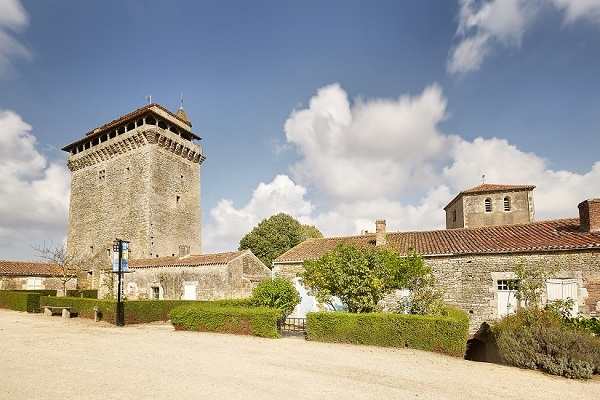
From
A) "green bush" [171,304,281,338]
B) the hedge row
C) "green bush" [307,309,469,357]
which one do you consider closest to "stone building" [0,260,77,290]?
the hedge row

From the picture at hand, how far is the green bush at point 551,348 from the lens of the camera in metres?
8.84

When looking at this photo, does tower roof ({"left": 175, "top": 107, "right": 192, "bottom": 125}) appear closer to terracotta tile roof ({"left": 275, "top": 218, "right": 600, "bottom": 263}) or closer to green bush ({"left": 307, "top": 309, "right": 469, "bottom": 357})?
terracotta tile roof ({"left": 275, "top": 218, "right": 600, "bottom": 263})

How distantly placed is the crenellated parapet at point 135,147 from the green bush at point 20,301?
14294mm

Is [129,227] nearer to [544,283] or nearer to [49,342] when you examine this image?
[49,342]

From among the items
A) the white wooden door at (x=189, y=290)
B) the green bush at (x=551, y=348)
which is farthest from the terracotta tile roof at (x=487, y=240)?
the white wooden door at (x=189, y=290)

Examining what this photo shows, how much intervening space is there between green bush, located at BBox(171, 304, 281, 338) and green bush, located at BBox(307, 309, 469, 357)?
1.48 m

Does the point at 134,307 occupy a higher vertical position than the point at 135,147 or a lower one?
lower

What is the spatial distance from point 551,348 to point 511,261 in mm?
6926

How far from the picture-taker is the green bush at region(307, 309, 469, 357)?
1117 centimetres

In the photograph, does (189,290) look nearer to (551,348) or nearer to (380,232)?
(380,232)

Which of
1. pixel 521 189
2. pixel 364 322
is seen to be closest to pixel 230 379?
pixel 364 322

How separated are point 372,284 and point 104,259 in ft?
87.6

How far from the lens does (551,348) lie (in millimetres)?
9297

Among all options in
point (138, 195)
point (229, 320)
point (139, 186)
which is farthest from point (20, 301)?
point (229, 320)
